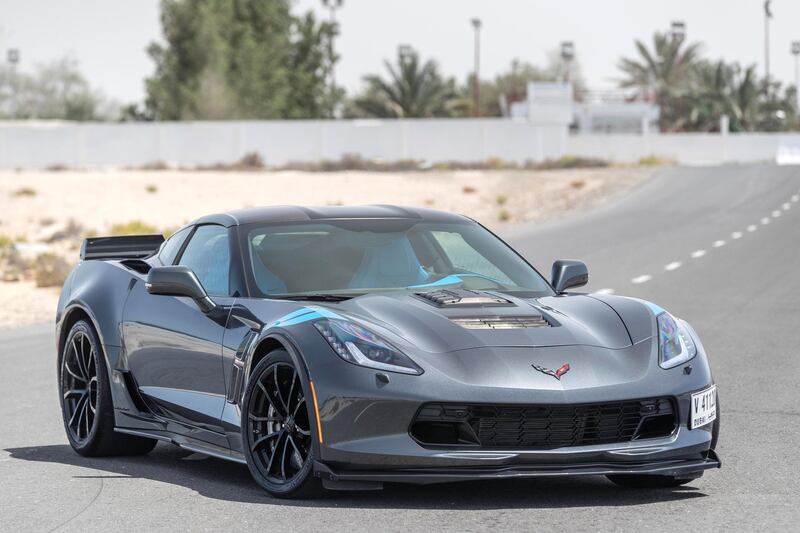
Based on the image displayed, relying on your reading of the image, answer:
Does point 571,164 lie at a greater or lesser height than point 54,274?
greater

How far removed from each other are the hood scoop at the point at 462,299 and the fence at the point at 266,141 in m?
67.2

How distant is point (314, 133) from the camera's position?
7519 centimetres

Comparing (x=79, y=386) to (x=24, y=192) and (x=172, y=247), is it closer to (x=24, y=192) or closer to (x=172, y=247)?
(x=172, y=247)

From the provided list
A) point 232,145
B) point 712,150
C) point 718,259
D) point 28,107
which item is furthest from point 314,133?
point 28,107

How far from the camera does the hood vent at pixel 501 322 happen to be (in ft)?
21.8

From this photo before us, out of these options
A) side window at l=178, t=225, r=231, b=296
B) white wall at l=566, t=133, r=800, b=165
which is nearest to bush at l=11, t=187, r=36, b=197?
white wall at l=566, t=133, r=800, b=165

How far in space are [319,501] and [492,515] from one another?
0.77 m

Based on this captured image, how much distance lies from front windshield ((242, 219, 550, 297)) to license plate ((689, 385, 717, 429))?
110 cm

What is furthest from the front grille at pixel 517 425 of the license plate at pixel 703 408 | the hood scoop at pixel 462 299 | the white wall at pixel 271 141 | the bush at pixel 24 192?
the white wall at pixel 271 141

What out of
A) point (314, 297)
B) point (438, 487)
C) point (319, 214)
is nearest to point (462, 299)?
point (314, 297)

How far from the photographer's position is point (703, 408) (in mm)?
6703

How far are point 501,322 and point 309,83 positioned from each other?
89.9m

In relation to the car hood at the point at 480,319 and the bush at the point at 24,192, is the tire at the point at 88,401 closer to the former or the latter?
the car hood at the point at 480,319

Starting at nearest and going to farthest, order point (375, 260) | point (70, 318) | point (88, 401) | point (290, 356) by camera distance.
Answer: point (290, 356)
point (375, 260)
point (88, 401)
point (70, 318)
